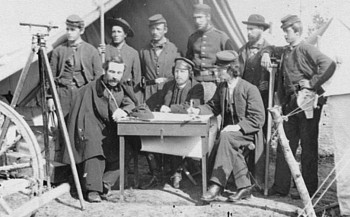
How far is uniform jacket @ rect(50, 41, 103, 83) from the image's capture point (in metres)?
6.40

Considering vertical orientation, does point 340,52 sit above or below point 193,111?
above

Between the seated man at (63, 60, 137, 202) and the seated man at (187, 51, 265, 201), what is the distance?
82 centimetres

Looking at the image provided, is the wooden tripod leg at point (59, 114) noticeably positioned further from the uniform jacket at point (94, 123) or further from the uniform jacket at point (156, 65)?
the uniform jacket at point (156, 65)

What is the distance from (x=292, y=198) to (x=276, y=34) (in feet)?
11.0

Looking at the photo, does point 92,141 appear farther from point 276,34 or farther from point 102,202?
point 276,34

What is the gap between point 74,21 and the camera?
636 cm

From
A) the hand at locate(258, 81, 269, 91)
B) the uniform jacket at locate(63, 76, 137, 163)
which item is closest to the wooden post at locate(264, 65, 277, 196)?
the hand at locate(258, 81, 269, 91)

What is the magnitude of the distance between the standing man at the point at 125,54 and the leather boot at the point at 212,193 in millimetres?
1832

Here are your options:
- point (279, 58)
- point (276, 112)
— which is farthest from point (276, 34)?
point (276, 112)

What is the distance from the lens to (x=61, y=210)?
539 cm

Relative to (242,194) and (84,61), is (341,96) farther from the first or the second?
(84,61)

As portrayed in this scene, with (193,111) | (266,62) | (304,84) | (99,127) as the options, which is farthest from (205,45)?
(99,127)

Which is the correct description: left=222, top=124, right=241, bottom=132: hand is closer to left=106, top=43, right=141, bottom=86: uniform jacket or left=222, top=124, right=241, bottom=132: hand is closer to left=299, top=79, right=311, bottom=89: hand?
left=299, top=79, right=311, bottom=89: hand

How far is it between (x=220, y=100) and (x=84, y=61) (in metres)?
1.72
